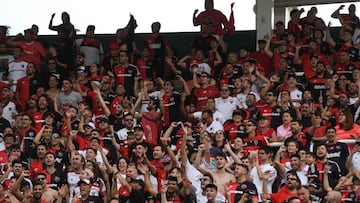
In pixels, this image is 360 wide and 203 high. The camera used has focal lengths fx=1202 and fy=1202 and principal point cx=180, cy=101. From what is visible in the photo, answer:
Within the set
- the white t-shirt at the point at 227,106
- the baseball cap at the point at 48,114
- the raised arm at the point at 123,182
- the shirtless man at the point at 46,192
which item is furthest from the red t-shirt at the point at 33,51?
the raised arm at the point at 123,182

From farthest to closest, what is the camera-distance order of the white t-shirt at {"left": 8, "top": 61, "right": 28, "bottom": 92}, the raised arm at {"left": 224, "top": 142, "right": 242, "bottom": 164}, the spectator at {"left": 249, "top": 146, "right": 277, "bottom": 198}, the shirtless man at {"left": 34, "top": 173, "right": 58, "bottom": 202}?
the white t-shirt at {"left": 8, "top": 61, "right": 28, "bottom": 92}, the raised arm at {"left": 224, "top": 142, "right": 242, "bottom": 164}, the shirtless man at {"left": 34, "top": 173, "right": 58, "bottom": 202}, the spectator at {"left": 249, "top": 146, "right": 277, "bottom": 198}

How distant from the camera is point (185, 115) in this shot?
789 inches

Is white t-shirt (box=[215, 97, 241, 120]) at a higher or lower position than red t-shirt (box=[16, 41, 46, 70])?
lower

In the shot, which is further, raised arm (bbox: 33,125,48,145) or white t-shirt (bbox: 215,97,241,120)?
white t-shirt (bbox: 215,97,241,120)

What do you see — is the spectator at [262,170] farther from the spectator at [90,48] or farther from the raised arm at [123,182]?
the spectator at [90,48]

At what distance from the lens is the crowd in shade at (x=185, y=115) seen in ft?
57.1

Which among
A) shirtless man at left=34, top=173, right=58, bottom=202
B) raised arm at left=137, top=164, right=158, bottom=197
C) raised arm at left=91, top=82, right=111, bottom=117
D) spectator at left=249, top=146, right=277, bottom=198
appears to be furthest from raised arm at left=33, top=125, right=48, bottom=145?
spectator at left=249, top=146, right=277, bottom=198

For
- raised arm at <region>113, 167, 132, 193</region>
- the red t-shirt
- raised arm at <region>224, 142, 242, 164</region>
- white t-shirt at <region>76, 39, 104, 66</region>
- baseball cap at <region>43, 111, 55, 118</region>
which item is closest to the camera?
raised arm at <region>113, 167, 132, 193</region>

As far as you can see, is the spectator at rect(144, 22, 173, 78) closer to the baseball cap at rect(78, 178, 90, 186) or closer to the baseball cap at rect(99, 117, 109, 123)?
the baseball cap at rect(99, 117, 109, 123)

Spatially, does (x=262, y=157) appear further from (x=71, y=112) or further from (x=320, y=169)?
(x=71, y=112)

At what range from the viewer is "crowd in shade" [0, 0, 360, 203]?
685 inches

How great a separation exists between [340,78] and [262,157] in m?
2.67

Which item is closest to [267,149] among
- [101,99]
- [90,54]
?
[101,99]

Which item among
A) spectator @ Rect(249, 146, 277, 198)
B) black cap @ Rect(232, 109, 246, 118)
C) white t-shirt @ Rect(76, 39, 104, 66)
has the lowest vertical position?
spectator @ Rect(249, 146, 277, 198)
